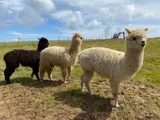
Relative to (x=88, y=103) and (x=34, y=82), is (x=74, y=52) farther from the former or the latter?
(x=88, y=103)

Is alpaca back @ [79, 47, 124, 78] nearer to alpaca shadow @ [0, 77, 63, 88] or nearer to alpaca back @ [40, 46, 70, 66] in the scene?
alpaca back @ [40, 46, 70, 66]

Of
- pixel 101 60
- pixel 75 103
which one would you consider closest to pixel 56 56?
pixel 75 103

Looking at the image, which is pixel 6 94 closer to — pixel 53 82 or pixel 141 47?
pixel 53 82

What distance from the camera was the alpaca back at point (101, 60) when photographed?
275 inches

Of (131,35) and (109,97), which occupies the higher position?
(131,35)

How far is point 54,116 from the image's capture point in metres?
6.87

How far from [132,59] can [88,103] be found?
194 cm

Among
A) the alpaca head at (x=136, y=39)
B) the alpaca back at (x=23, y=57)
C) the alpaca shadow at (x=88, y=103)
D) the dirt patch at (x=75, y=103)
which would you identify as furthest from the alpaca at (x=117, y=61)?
the alpaca back at (x=23, y=57)

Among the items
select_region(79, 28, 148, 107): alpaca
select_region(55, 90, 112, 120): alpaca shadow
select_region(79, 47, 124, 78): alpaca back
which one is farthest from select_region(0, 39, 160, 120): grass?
select_region(79, 47, 124, 78): alpaca back

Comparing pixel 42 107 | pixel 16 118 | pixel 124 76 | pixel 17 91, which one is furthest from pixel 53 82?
pixel 124 76

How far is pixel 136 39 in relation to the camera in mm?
6105

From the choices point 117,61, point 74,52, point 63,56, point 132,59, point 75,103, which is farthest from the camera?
point 74,52

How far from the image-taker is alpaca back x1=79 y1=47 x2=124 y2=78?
6980mm

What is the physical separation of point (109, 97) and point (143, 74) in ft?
13.2
